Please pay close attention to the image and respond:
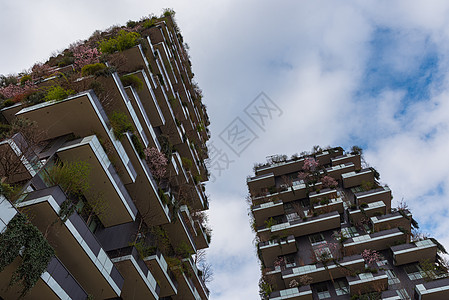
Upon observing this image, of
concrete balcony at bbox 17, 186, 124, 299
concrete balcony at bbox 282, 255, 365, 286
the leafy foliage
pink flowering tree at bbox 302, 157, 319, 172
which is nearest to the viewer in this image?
concrete balcony at bbox 17, 186, 124, 299

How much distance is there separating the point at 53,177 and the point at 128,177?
4.52 m

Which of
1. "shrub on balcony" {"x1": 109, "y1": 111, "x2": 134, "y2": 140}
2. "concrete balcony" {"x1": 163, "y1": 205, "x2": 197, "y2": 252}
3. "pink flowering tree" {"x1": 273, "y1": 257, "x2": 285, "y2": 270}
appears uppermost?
"shrub on balcony" {"x1": 109, "y1": 111, "x2": 134, "y2": 140}

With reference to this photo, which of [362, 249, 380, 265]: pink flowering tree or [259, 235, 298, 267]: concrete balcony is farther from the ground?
[259, 235, 298, 267]: concrete balcony

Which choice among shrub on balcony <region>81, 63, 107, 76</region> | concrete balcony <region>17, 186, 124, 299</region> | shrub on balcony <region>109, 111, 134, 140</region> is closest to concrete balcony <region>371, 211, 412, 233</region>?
concrete balcony <region>17, 186, 124, 299</region>

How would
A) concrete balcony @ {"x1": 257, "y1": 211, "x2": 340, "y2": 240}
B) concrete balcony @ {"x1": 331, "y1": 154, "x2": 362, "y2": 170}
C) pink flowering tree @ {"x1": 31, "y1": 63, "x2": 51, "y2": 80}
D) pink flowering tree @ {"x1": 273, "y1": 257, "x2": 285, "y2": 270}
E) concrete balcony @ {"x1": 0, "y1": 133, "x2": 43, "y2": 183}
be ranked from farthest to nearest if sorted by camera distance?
concrete balcony @ {"x1": 331, "y1": 154, "x2": 362, "y2": 170} → concrete balcony @ {"x1": 257, "y1": 211, "x2": 340, "y2": 240} → pink flowering tree @ {"x1": 273, "y1": 257, "x2": 285, "y2": 270} → pink flowering tree @ {"x1": 31, "y1": 63, "x2": 51, "y2": 80} → concrete balcony @ {"x1": 0, "y1": 133, "x2": 43, "y2": 183}

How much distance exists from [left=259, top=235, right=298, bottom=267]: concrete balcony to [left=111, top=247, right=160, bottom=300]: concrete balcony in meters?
14.3

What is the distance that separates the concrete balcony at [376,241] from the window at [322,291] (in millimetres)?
3601

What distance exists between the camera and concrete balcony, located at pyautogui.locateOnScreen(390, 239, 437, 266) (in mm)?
24848

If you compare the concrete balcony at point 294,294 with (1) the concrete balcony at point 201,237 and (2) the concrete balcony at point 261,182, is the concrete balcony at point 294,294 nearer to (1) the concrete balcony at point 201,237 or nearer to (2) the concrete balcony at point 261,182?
(1) the concrete balcony at point 201,237

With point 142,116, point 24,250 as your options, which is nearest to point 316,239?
point 142,116

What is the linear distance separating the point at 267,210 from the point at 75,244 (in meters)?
23.9

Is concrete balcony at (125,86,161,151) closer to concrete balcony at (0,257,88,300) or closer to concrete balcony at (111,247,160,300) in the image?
concrete balcony at (111,247,160,300)

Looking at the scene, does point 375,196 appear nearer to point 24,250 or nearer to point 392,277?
point 392,277

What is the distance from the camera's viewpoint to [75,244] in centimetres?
1230
